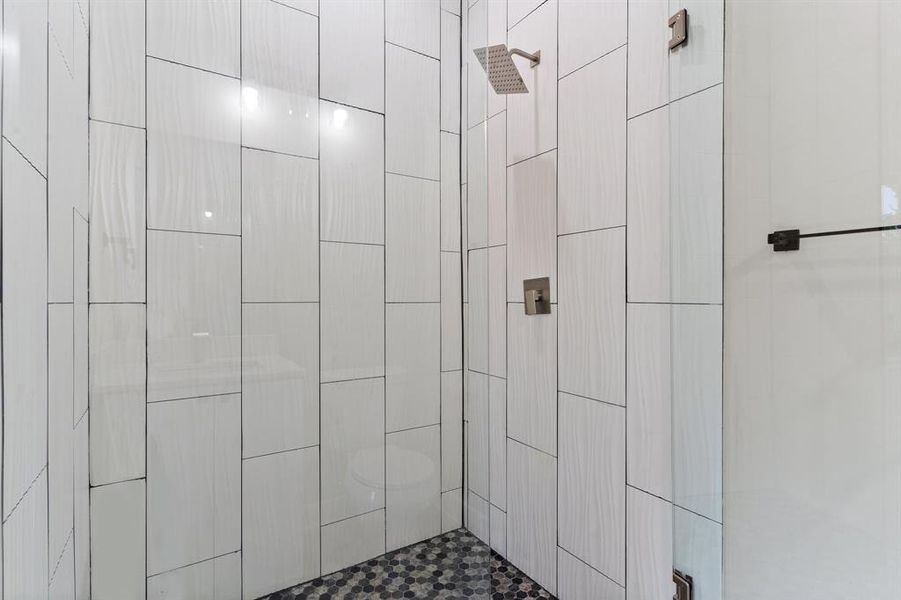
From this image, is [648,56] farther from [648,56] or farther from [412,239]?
[412,239]

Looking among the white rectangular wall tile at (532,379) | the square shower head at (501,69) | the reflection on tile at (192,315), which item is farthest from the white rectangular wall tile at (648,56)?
the reflection on tile at (192,315)

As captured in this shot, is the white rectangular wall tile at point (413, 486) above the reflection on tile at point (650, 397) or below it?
below

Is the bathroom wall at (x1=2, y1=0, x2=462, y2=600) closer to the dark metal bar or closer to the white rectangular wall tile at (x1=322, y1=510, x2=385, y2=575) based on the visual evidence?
the white rectangular wall tile at (x1=322, y1=510, x2=385, y2=575)

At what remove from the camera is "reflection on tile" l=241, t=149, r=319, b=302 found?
108 cm

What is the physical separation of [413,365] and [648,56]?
985 millimetres

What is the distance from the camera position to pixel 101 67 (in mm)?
965

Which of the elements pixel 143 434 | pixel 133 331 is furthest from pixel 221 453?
pixel 133 331

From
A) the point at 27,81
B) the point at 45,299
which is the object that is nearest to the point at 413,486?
the point at 45,299

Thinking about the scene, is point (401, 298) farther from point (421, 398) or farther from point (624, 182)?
point (624, 182)

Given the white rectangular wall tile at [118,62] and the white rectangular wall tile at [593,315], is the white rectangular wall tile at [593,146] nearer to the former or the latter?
the white rectangular wall tile at [593,315]

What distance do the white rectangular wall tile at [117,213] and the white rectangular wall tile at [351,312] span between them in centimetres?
41

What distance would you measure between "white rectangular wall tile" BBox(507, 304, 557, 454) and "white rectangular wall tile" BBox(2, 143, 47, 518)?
108cm

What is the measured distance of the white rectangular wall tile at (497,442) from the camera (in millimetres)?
1413

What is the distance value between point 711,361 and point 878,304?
288mm
